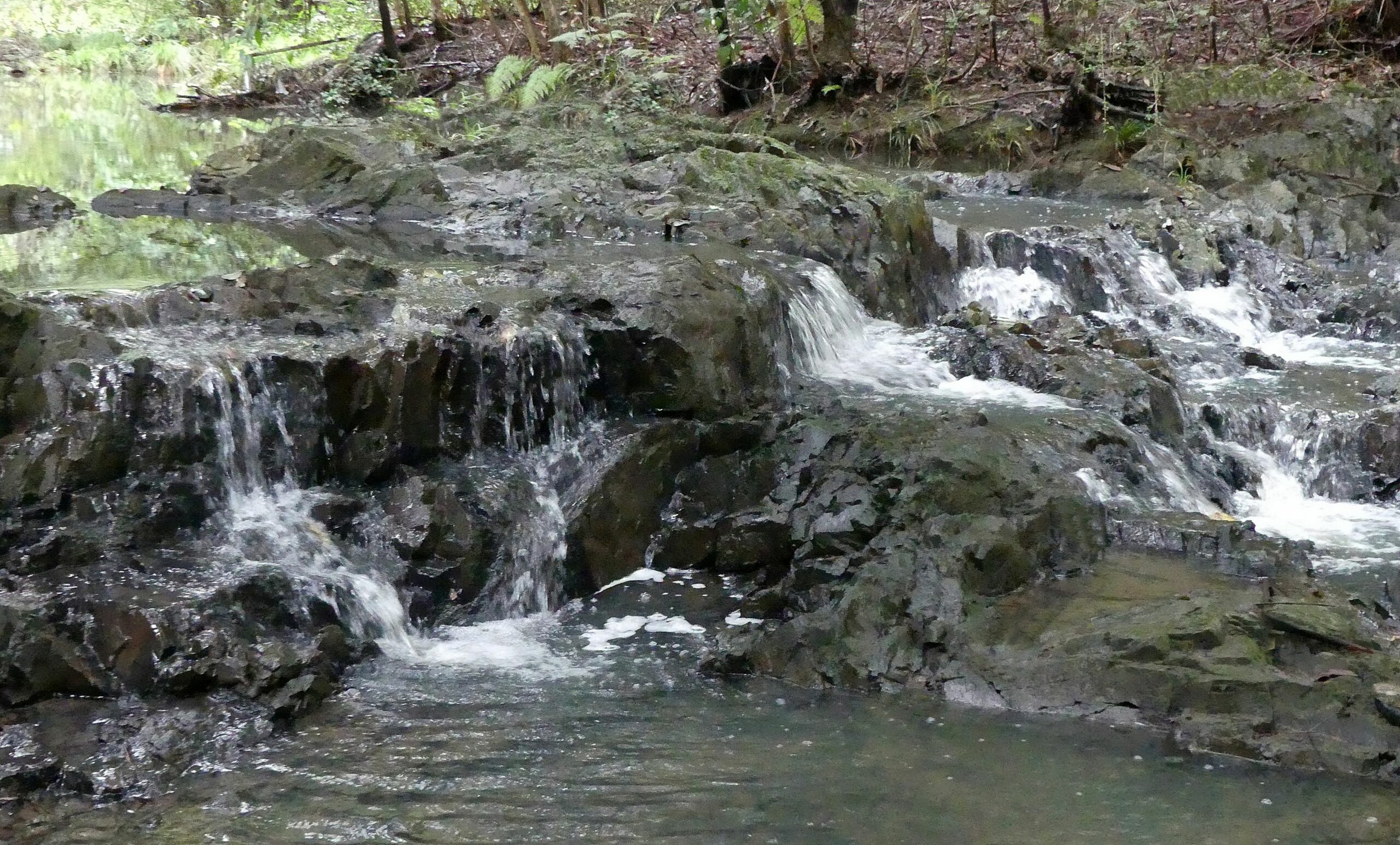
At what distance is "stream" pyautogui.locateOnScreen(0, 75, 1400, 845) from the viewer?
4289 mm

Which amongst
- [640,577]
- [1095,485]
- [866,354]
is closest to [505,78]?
[866,354]

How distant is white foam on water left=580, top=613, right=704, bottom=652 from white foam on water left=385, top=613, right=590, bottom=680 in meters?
0.20

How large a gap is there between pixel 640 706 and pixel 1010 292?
6.96 m

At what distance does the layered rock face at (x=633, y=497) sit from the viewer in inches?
201

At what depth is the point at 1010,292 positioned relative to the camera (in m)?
11.2

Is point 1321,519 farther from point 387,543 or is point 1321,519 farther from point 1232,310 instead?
point 387,543

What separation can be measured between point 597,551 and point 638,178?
541 cm

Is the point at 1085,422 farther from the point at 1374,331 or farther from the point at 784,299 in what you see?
the point at 1374,331

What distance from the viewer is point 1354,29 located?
15188 millimetres

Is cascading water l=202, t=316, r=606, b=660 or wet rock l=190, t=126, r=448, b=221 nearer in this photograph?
cascading water l=202, t=316, r=606, b=660

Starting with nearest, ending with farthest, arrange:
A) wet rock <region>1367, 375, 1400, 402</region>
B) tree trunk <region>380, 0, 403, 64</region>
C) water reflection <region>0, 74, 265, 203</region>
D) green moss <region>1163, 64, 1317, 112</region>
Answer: wet rock <region>1367, 375, 1400, 402</region> < water reflection <region>0, 74, 265, 203</region> < green moss <region>1163, 64, 1317, 112</region> < tree trunk <region>380, 0, 403, 64</region>

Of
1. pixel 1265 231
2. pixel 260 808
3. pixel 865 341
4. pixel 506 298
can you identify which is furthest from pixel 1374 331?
pixel 260 808

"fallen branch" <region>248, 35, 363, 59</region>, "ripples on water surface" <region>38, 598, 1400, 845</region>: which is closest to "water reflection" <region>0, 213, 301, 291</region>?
"ripples on water surface" <region>38, 598, 1400, 845</region>

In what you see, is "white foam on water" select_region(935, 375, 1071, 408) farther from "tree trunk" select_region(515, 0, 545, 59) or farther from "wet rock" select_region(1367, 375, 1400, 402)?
"tree trunk" select_region(515, 0, 545, 59)
